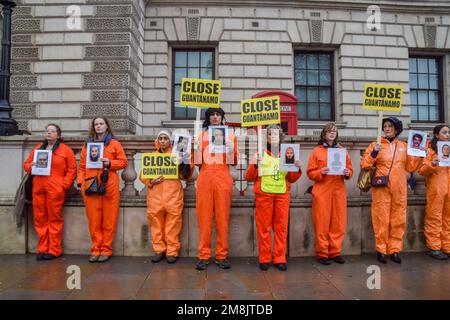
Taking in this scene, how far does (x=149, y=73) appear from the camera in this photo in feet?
41.7

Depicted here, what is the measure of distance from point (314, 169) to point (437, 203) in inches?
84.1

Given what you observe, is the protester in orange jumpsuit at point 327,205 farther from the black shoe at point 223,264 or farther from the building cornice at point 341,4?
the building cornice at point 341,4

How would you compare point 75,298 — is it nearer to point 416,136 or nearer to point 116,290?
point 116,290

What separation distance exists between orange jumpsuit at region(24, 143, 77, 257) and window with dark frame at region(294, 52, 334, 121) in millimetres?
9683

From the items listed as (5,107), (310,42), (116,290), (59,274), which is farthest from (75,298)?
(310,42)

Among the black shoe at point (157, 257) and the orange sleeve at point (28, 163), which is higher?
the orange sleeve at point (28, 163)

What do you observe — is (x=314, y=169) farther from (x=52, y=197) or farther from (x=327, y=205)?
(x=52, y=197)

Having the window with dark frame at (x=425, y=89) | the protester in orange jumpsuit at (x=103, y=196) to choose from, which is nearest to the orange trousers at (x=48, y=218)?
the protester in orange jumpsuit at (x=103, y=196)

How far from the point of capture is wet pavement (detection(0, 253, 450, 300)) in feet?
12.6

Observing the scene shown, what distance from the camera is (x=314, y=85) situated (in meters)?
13.4

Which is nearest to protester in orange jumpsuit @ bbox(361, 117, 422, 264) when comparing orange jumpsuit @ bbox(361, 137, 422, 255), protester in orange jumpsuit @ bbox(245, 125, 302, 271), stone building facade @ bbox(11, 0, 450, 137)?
orange jumpsuit @ bbox(361, 137, 422, 255)

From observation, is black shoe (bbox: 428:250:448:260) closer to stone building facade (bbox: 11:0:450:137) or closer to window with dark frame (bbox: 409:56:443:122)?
stone building facade (bbox: 11:0:450:137)

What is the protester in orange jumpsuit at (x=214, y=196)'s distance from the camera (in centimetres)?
489

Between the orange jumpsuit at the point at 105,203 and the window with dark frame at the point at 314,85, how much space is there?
9.34 meters
